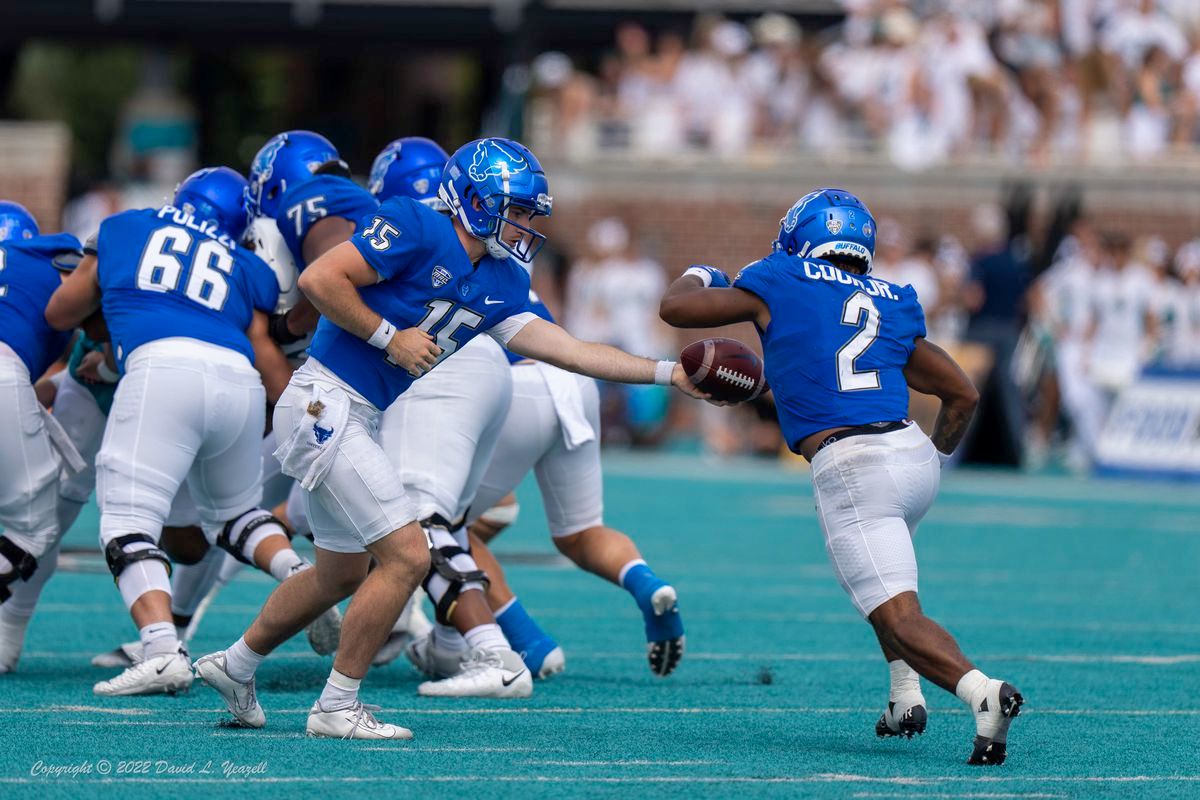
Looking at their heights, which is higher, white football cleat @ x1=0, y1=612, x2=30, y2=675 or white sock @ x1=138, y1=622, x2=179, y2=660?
white sock @ x1=138, y1=622, x2=179, y2=660

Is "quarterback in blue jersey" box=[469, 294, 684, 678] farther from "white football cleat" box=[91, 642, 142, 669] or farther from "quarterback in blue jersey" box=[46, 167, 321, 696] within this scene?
"white football cleat" box=[91, 642, 142, 669]

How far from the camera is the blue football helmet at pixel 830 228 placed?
6.46 metres

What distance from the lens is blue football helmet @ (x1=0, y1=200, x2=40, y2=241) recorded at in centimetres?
757

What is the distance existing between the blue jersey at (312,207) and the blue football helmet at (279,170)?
5 cm

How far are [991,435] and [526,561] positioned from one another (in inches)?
339

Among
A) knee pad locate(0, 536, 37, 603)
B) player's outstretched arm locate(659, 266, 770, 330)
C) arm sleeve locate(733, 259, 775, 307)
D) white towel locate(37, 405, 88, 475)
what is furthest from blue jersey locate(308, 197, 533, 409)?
knee pad locate(0, 536, 37, 603)

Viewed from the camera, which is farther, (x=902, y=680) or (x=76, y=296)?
(x=76, y=296)

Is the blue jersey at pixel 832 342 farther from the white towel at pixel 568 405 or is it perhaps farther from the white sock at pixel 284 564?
the white sock at pixel 284 564

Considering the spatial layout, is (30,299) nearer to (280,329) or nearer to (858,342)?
(280,329)

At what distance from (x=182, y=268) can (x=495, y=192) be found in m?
1.47

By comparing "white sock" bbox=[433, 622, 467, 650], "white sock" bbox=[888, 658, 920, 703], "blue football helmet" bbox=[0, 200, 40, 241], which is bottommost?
"white sock" bbox=[433, 622, 467, 650]

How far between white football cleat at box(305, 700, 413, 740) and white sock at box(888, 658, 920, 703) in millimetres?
1527

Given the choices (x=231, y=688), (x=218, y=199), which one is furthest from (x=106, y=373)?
(x=231, y=688)

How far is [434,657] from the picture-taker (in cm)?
755
